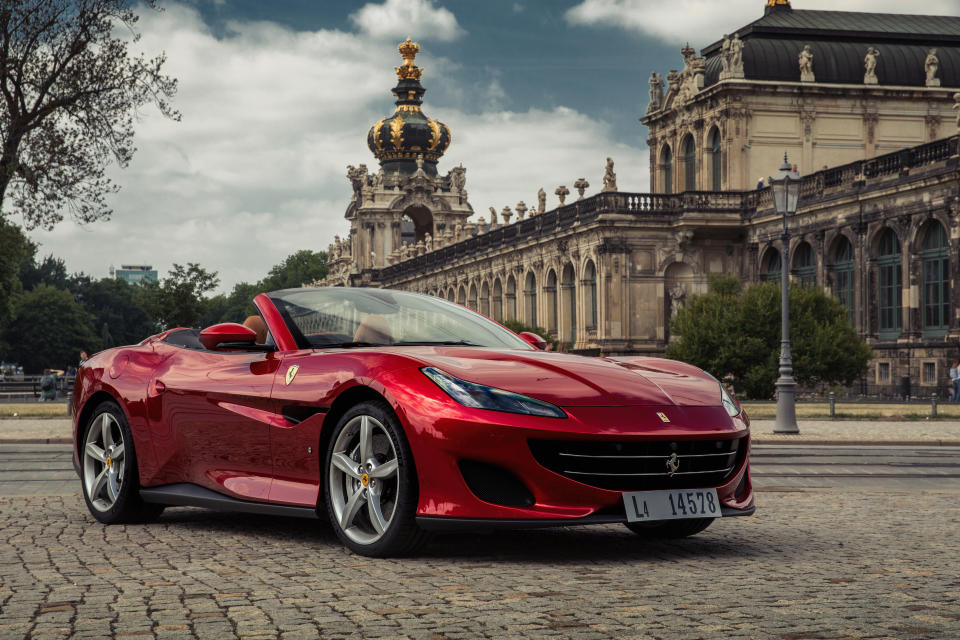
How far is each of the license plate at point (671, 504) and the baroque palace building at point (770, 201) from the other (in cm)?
4057

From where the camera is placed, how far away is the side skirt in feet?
23.6

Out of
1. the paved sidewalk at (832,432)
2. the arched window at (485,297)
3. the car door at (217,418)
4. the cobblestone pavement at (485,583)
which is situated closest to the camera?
the cobblestone pavement at (485,583)

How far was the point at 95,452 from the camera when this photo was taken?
8773 mm

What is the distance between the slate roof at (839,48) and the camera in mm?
63594

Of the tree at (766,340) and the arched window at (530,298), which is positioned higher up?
the arched window at (530,298)

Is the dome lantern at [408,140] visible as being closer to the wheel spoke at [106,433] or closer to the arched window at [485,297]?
the arched window at [485,297]

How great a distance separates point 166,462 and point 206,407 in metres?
0.54

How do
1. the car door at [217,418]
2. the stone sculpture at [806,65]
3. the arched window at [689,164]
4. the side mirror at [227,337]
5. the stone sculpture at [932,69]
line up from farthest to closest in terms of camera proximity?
the arched window at [689,164]
the stone sculpture at [932,69]
the stone sculpture at [806,65]
the side mirror at [227,337]
the car door at [217,418]

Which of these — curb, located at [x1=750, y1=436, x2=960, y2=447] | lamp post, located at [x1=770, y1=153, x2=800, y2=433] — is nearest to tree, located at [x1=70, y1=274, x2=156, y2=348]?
lamp post, located at [x1=770, y1=153, x2=800, y2=433]

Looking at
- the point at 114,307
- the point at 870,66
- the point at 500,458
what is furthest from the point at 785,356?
the point at 114,307

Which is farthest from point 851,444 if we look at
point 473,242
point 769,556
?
point 473,242

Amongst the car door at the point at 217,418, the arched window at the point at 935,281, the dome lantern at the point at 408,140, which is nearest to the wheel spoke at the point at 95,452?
the car door at the point at 217,418

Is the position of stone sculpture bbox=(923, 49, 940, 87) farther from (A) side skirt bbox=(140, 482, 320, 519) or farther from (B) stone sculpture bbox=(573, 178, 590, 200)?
(A) side skirt bbox=(140, 482, 320, 519)

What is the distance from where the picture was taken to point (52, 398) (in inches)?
1962
